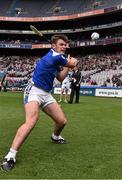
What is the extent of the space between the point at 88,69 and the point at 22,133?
149 ft

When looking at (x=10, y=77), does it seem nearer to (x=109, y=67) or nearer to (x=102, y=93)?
(x=109, y=67)

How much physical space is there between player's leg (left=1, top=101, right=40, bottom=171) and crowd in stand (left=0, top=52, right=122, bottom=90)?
34.1m

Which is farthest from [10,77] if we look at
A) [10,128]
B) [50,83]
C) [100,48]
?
[50,83]

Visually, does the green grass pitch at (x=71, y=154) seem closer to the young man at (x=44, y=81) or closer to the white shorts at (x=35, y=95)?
the young man at (x=44, y=81)

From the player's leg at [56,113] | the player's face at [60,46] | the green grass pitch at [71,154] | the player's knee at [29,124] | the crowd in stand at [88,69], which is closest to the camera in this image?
the green grass pitch at [71,154]

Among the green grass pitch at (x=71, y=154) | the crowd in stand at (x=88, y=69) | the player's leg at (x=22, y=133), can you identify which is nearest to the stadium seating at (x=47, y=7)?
the crowd in stand at (x=88, y=69)

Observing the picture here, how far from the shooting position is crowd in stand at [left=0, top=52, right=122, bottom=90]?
44.2 meters

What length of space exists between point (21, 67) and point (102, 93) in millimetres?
26777

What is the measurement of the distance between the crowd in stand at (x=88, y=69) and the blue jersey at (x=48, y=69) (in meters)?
33.7

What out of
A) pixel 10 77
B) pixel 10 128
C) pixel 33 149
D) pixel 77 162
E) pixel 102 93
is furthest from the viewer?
pixel 10 77

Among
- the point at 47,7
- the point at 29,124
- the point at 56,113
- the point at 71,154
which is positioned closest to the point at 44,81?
the point at 56,113

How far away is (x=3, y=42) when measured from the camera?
61.3 metres

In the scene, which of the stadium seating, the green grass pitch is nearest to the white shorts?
the green grass pitch

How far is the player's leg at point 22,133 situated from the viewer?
5.77 m
